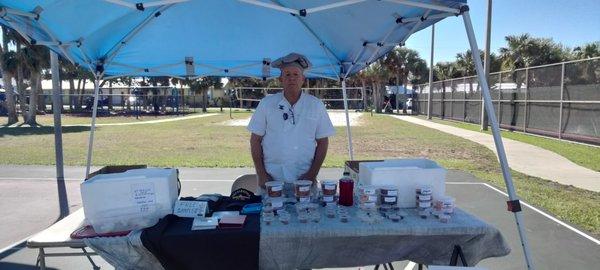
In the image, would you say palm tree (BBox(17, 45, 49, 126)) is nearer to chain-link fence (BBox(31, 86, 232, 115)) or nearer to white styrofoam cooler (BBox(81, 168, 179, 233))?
chain-link fence (BBox(31, 86, 232, 115))

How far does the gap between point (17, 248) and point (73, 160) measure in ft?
23.4

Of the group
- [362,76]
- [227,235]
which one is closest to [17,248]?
[227,235]

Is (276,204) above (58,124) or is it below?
below

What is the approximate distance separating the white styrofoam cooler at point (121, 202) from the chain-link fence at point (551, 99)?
14.4 m

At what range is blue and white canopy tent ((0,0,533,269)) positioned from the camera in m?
3.31

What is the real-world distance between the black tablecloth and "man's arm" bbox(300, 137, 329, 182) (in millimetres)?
1218

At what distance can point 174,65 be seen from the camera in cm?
634

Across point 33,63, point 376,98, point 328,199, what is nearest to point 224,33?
point 328,199

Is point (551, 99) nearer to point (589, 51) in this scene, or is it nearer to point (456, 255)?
point (456, 255)

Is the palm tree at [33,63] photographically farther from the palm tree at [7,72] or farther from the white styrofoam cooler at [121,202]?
the white styrofoam cooler at [121,202]

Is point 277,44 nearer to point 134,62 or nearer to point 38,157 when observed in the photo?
point 134,62

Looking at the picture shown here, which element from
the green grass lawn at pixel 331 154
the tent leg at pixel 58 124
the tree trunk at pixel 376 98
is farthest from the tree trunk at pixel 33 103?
the tree trunk at pixel 376 98

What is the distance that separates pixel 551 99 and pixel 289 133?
15.3 metres

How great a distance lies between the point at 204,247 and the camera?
2369mm
